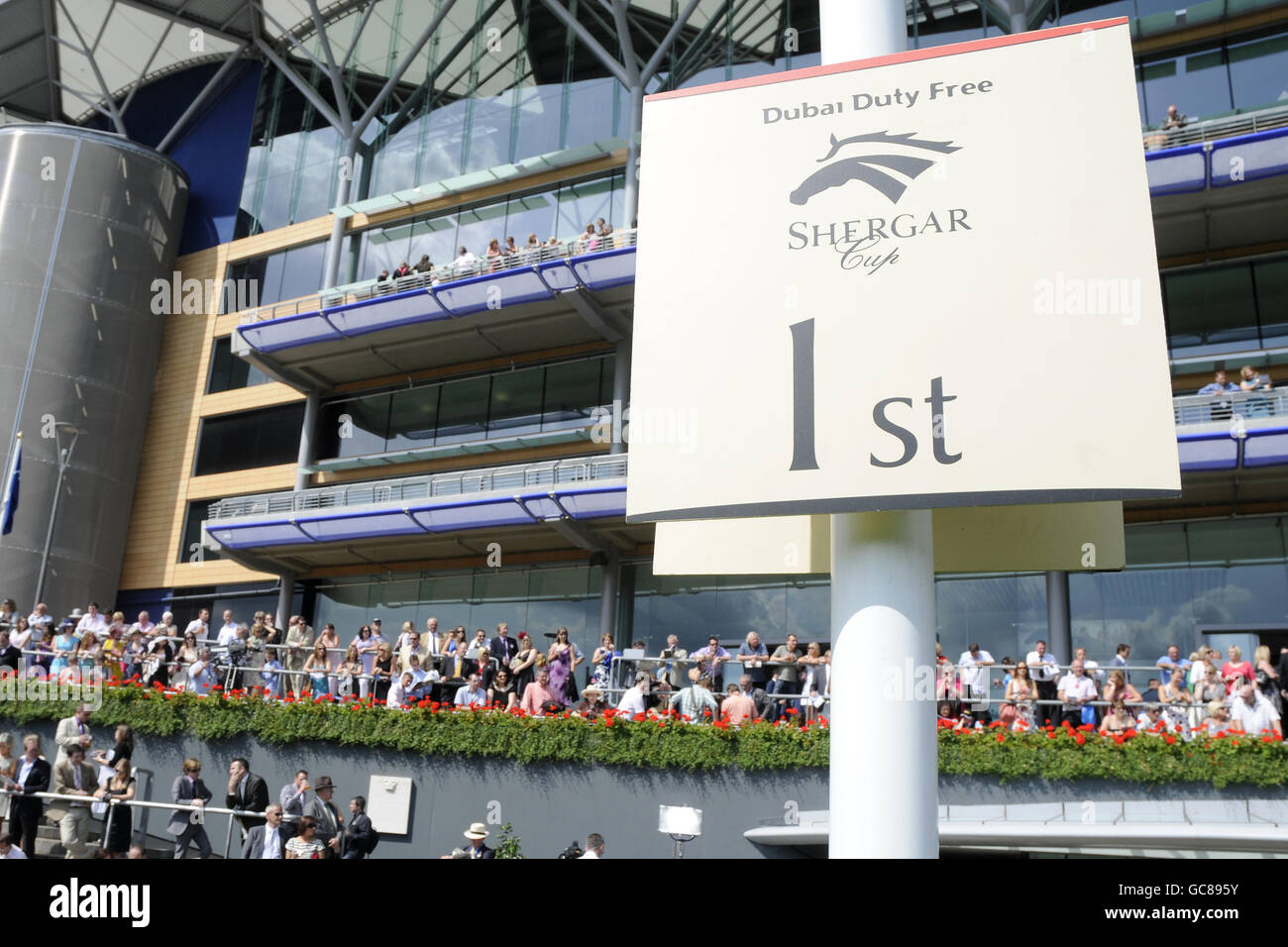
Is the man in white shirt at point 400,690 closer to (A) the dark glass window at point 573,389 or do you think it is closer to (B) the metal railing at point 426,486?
(B) the metal railing at point 426,486

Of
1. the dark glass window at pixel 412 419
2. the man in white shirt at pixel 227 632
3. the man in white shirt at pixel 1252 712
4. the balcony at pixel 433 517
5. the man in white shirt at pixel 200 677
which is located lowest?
the man in white shirt at pixel 1252 712

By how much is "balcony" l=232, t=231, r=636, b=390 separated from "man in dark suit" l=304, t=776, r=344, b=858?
13.8m

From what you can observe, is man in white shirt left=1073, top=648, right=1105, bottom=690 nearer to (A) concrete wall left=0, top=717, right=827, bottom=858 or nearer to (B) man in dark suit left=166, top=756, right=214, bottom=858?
(A) concrete wall left=0, top=717, right=827, bottom=858

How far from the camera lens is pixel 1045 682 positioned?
54.4ft

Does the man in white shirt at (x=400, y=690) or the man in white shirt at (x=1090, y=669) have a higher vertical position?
the man in white shirt at (x=1090, y=669)

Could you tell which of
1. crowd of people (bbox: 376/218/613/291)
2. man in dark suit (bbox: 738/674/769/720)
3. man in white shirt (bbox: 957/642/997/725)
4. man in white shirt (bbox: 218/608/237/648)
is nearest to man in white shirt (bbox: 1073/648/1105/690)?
man in white shirt (bbox: 957/642/997/725)

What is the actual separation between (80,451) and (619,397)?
16520 millimetres

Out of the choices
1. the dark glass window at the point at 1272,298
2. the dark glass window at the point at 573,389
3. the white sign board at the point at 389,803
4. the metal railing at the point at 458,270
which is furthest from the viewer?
the dark glass window at the point at 573,389

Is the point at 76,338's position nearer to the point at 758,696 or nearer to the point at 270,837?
the point at 270,837

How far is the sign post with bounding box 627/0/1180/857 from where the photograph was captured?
5.18m

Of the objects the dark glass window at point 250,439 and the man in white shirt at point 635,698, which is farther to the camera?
the dark glass window at point 250,439

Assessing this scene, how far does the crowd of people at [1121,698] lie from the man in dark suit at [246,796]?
30.1ft

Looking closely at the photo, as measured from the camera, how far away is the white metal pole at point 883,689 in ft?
16.6

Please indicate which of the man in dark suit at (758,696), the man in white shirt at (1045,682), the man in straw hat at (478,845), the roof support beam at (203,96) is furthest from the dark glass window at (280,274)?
the man in white shirt at (1045,682)
